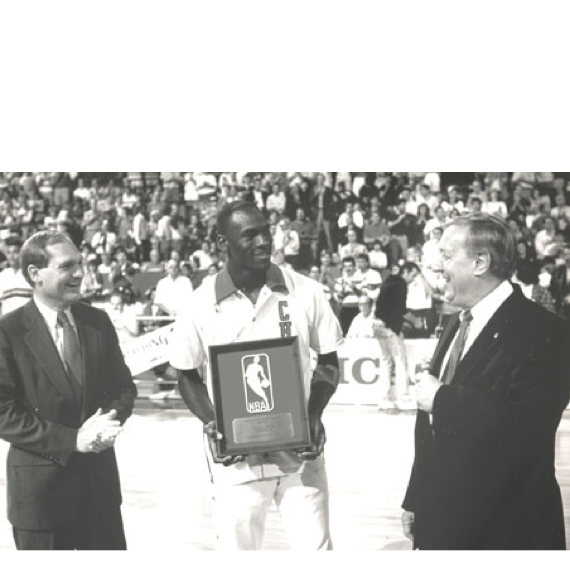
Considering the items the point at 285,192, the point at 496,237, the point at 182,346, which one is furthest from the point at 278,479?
the point at 285,192

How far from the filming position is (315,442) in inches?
124

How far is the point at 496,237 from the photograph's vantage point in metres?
2.97

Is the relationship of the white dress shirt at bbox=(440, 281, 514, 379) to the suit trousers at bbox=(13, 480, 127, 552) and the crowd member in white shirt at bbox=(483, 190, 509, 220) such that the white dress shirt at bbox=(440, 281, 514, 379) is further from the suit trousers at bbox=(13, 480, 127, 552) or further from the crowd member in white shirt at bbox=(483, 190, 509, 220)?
the crowd member in white shirt at bbox=(483, 190, 509, 220)

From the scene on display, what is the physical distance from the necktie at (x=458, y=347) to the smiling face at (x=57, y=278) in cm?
152

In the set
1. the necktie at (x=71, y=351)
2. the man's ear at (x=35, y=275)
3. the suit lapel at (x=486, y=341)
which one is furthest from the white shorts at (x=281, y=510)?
the man's ear at (x=35, y=275)

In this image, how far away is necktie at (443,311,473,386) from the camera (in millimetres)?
2980

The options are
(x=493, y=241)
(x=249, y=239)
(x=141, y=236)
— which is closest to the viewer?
(x=493, y=241)

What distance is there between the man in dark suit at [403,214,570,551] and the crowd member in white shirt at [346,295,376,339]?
9.39 feet

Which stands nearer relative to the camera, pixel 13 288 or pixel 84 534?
pixel 84 534

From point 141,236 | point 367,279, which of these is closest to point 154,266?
point 141,236

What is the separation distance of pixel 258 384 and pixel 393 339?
115 inches

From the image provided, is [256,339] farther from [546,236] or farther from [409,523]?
[546,236]

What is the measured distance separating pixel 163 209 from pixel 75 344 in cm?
370

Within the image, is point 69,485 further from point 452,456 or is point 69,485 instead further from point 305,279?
point 452,456
